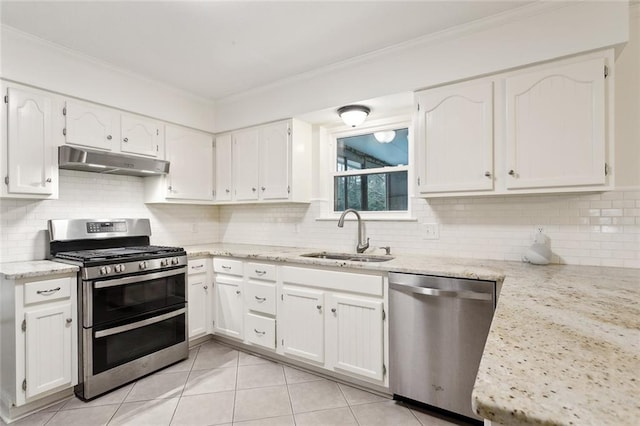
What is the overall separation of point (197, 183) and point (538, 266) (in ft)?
10.3

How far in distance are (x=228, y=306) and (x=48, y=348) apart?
1.29 metres

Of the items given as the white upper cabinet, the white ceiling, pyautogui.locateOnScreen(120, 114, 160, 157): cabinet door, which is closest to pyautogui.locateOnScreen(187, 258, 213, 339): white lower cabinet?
pyautogui.locateOnScreen(120, 114, 160, 157): cabinet door

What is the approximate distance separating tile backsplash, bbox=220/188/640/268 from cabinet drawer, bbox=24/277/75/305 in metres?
1.94

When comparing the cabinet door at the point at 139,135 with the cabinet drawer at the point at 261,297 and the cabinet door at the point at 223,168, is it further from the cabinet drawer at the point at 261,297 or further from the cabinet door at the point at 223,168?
the cabinet drawer at the point at 261,297

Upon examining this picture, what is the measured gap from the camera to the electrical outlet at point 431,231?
2.63 m

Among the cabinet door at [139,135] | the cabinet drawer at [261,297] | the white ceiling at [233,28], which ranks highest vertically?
the white ceiling at [233,28]

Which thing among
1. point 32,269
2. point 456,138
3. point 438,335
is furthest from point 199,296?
point 456,138

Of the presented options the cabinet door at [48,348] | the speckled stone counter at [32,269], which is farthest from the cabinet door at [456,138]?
the cabinet door at [48,348]

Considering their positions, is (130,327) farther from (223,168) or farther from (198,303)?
(223,168)

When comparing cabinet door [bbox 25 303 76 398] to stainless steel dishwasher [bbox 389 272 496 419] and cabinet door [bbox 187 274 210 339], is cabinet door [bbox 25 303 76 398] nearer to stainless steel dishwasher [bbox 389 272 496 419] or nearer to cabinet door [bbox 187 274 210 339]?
cabinet door [bbox 187 274 210 339]

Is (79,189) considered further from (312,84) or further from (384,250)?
(384,250)

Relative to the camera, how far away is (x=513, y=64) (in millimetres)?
2074

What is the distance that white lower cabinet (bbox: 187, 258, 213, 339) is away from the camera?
9.76 feet

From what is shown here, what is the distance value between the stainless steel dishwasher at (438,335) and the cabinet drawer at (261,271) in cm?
104
